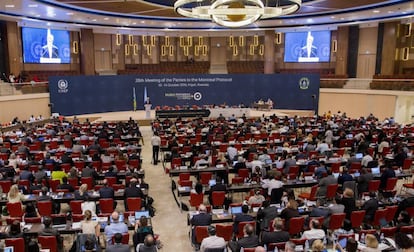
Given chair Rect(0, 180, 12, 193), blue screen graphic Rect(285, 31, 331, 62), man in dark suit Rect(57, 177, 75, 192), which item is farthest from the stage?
man in dark suit Rect(57, 177, 75, 192)

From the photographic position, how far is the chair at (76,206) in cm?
Result: 1013

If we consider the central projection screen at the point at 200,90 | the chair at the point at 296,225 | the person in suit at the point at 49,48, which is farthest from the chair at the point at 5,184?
the person in suit at the point at 49,48

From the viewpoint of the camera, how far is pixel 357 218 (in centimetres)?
955

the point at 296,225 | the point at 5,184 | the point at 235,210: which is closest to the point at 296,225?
the point at 296,225

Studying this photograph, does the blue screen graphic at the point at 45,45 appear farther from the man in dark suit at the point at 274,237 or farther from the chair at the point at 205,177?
the man in dark suit at the point at 274,237

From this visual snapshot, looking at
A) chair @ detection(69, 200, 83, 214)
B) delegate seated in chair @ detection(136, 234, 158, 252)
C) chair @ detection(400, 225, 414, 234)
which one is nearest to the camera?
delegate seated in chair @ detection(136, 234, 158, 252)

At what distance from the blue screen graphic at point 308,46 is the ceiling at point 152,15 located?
1.49 metres

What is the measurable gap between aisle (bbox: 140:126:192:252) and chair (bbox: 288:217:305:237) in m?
2.63

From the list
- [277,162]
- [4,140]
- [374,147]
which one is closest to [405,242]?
[277,162]

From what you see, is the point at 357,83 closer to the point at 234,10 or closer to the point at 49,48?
the point at 234,10

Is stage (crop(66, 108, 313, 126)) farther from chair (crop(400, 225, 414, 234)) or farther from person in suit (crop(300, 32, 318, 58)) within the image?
chair (crop(400, 225, 414, 234))

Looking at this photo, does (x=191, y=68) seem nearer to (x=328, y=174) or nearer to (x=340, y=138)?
(x=340, y=138)

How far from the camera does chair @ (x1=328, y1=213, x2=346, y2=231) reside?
9.33 metres

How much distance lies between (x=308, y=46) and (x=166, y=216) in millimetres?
31429
